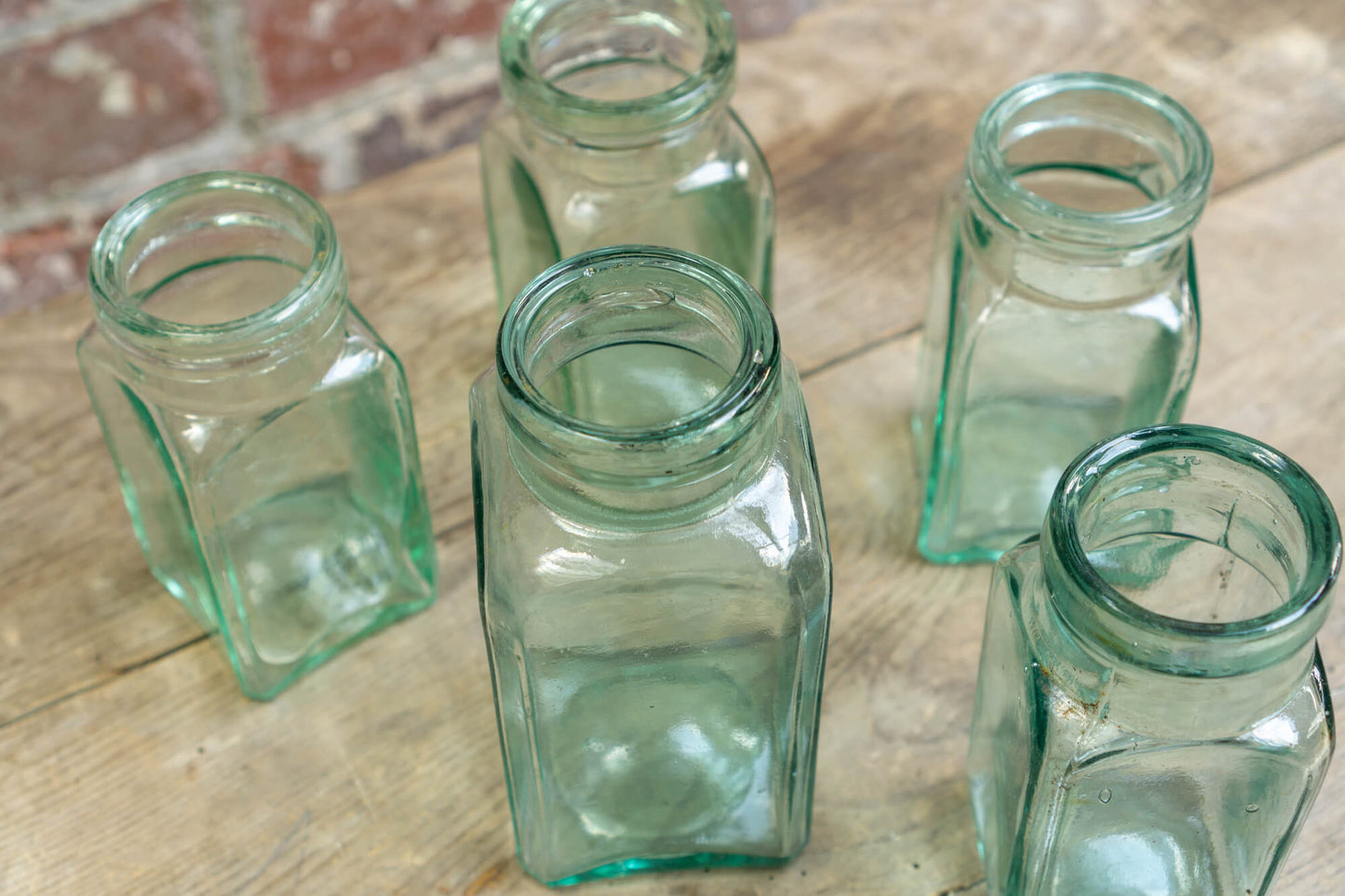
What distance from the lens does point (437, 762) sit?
60 centimetres

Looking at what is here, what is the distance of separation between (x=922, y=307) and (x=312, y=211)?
12.4 inches

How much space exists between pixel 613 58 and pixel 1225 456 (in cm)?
33

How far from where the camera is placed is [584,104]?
0.58 m

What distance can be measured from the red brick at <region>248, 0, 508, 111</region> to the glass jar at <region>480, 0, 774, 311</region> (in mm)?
393

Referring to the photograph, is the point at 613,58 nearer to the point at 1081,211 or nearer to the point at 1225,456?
the point at 1081,211

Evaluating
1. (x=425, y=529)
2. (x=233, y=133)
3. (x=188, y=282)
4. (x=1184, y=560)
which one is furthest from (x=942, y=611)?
(x=233, y=133)

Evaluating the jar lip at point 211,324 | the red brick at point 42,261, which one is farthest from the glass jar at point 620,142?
the red brick at point 42,261

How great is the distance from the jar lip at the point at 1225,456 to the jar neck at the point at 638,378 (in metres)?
0.10

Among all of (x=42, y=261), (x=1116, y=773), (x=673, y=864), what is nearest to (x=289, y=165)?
(x=42, y=261)

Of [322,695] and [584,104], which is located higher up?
[584,104]

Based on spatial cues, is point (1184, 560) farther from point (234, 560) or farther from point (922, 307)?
point (234, 560)

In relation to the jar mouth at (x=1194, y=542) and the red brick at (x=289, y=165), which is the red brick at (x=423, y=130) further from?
the jar mouth at (x=1194, y=542)

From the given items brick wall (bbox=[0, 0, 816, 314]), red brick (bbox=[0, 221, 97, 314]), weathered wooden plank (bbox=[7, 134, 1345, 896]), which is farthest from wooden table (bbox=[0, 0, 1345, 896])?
red brick (bbox=[0, 221, 97, 314])

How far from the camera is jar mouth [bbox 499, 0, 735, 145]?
58 centimetres
